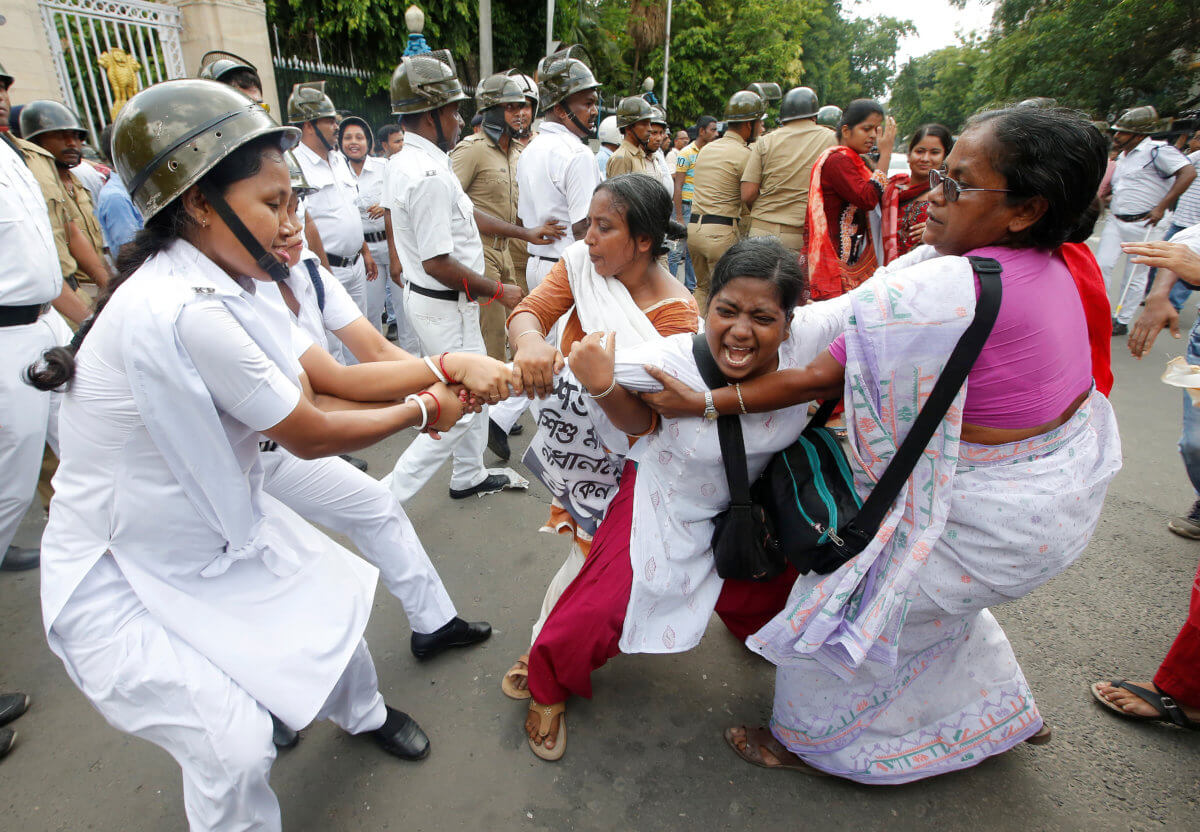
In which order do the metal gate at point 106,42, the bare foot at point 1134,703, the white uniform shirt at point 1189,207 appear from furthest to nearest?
the metal gate at point 106,42
the white uniform shirt at point 1189,207
the bare foot at point 1134,703

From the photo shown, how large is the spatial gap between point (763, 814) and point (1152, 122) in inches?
317

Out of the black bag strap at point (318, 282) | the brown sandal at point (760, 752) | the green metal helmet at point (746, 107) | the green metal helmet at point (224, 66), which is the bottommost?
the brown sandal at point (760, 752)

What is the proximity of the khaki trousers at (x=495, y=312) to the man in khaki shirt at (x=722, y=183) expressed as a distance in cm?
191

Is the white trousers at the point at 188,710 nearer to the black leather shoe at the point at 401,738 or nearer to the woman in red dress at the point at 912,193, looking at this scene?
the black leather shoe at the point at 401,738

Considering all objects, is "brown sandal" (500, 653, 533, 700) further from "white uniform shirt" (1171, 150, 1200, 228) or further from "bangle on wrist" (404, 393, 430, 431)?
"white uniform shirt" (1171, 150, 1200, 228)

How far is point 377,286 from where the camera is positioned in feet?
19.6

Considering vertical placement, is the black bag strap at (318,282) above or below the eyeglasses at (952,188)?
below

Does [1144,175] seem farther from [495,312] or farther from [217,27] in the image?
[217,27]

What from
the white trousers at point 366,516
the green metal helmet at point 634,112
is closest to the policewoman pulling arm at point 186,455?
the white trousers at point 366,516

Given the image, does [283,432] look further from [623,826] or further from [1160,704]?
[1160,704]

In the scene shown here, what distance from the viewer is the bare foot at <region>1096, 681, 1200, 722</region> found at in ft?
7.39

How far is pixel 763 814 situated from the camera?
2002mm

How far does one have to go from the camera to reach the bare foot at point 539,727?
2195mm

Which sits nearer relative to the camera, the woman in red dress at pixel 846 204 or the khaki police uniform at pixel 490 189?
the woman in red dress at pixel 846 204
